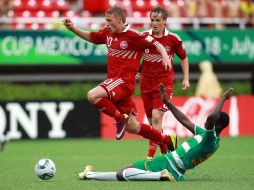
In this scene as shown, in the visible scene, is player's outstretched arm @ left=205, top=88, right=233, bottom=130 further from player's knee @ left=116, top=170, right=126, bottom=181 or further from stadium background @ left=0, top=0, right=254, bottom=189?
stadium background @ left=0, top=0, right=254, bottom=189

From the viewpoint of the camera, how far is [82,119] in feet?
68.8

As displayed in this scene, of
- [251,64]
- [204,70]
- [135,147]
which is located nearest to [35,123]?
[135,147]

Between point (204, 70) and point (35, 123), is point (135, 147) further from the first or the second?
point (204, 70)

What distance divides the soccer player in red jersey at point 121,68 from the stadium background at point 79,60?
6810 millimetres

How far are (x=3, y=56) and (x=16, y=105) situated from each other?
6.05 ft

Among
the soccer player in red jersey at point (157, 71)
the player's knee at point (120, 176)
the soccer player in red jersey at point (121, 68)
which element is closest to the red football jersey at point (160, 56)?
the soccer player in red jersey at point (157, 71)

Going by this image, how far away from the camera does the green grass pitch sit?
9969 millimetres

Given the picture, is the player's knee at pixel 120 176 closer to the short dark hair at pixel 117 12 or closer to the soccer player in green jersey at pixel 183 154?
the soccer player in green jersey at pixel 183 154

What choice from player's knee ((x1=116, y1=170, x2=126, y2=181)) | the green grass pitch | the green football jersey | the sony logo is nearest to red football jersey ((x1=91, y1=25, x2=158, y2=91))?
the green grass pitch

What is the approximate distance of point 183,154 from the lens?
10.1m

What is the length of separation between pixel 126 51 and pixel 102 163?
2.57 m

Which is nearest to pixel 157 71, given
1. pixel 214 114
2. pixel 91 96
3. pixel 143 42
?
pixel 143 42

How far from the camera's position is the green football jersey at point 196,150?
988 centimetres

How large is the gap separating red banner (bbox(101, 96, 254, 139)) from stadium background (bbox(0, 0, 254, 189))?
0.03 m
